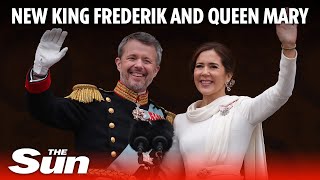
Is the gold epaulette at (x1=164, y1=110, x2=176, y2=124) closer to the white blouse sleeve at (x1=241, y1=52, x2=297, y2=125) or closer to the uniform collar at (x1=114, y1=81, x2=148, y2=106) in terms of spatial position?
the uniform collar at (x1=114, y1=81, x2=148, y2=106)

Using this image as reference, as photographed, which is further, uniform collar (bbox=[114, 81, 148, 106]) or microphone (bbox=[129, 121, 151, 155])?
uniform collar (bbox=[114, 81, 148, 106])

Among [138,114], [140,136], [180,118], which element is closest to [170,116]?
[180,118]

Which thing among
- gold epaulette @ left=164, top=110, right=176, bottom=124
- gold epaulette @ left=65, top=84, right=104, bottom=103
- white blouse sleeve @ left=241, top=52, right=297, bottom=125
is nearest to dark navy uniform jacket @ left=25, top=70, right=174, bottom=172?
gold epaulette @ left=65, top=84, right=104, bottom=103

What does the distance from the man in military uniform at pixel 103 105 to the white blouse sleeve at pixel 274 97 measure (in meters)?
0.55

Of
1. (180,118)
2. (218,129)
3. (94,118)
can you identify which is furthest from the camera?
(180,118)

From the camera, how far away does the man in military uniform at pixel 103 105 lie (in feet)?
14.5

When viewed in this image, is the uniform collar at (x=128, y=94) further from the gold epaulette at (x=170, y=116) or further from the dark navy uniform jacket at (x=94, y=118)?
the gold epaulette at (x=170, y=116)

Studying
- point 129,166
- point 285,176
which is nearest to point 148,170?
point 129,166

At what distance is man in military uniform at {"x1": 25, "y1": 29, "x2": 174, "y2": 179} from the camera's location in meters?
4.42

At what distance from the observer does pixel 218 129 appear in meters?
4.42

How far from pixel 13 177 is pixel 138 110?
79 centimetres

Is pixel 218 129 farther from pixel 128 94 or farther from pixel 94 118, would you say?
pixel 94 118

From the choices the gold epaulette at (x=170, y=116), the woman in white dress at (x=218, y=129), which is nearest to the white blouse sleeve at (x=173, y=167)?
the woman in white dress at (x=218, y=129)

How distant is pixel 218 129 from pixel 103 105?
2.03 ft
